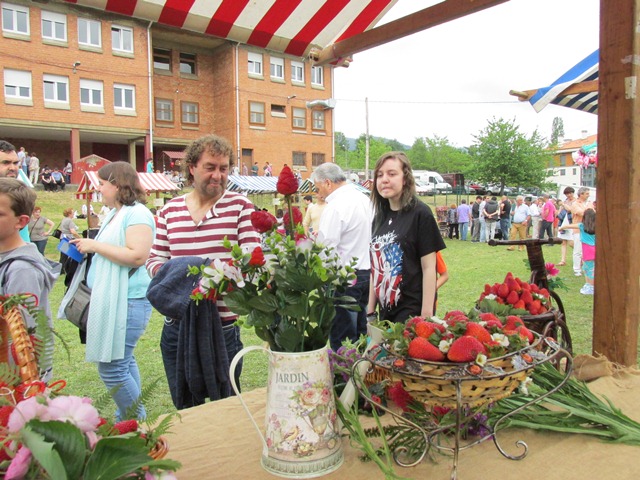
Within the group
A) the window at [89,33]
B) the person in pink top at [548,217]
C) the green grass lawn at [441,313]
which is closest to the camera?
the green grass lawn at [441,313]

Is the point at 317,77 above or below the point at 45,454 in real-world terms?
above

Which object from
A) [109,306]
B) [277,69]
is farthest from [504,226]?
[277,69]

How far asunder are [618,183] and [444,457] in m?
1.38

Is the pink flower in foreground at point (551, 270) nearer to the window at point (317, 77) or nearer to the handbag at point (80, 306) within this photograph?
the handbag at point (80, 306)

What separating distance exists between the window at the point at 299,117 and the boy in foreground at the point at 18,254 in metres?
31.4

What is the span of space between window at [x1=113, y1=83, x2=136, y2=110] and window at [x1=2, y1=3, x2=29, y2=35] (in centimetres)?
463

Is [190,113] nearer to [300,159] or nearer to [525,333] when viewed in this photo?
[300,159]

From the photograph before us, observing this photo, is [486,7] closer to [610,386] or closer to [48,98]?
[610,386]

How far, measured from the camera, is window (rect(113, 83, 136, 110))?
26.7 meters

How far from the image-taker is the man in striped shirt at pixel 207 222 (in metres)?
2.23

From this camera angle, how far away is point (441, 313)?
20.4 ft

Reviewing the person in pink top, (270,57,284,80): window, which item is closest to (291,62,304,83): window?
(270,57,284,80): window

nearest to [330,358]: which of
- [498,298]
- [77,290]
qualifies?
[498,298]

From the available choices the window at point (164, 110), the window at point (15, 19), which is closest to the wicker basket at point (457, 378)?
the window at point (15, 19)
